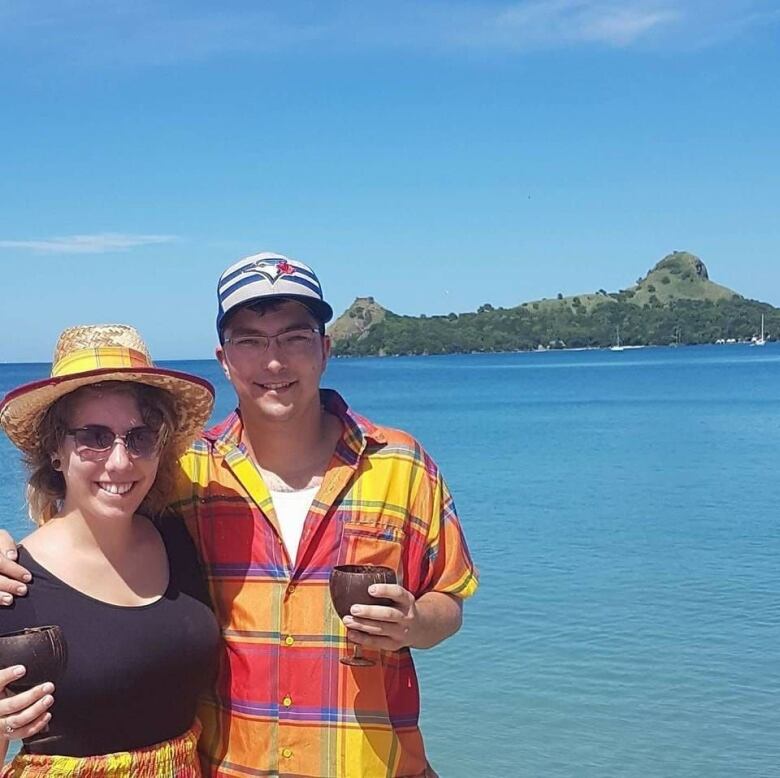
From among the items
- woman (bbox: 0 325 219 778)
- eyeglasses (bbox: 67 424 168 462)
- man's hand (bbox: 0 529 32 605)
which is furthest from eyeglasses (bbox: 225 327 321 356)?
man's hand (bbox: 0 529 32 605)

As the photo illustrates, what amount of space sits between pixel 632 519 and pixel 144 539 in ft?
55.3

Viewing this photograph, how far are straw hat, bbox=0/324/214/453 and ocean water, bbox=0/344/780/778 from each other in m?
5.63

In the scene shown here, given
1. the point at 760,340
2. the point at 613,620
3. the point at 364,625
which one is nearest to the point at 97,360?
the point at 364,625

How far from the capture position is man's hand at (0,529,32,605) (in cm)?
290

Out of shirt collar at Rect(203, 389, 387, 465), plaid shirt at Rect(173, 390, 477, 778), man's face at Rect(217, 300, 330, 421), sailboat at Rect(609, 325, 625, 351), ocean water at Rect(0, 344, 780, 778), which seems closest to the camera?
plaid shirt at Rect(173, 390, 477, 778)

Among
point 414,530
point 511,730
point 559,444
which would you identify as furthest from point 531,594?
point 559,444

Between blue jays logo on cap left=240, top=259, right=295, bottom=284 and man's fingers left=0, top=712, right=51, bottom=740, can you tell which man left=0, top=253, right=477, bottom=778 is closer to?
blue jays logo on cap left=240, top=259, right=295, bottom=284

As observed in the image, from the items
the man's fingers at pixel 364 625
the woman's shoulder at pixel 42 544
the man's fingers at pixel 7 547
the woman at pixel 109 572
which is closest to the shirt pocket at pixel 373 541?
the man's fingers at pixel 364 625

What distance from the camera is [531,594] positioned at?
1304cm

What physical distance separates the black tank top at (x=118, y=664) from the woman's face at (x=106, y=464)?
0.24 meters

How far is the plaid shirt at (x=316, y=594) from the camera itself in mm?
3215

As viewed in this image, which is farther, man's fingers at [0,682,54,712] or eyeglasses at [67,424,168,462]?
eyeglasses at [67,424,168,462]

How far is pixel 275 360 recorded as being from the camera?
3.33 meters

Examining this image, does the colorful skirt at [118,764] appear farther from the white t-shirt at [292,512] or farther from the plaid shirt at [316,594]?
the white t-shirt at [292,512]
